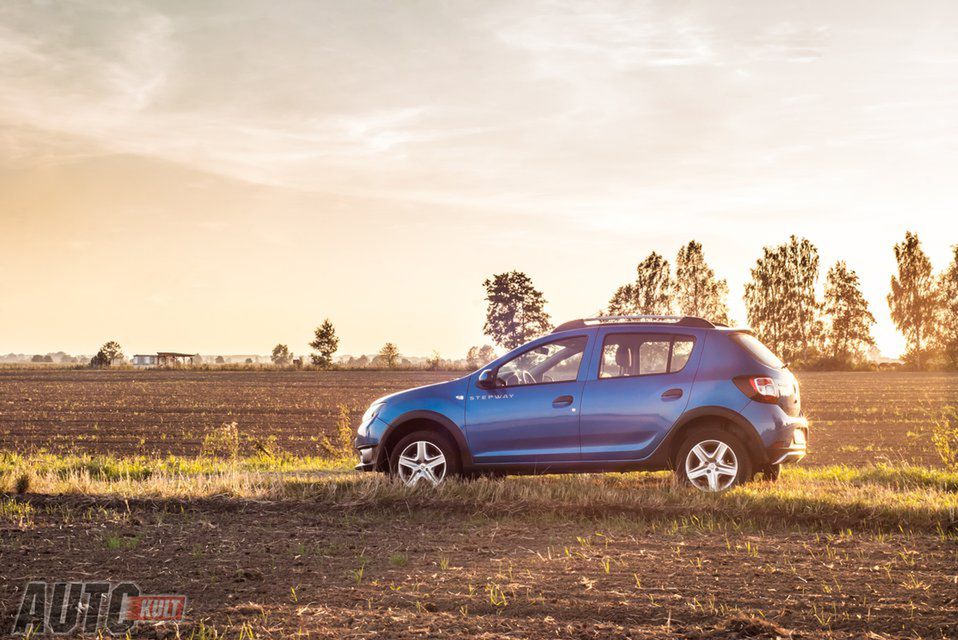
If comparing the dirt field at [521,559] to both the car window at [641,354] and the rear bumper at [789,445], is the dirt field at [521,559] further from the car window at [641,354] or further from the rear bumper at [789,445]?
the car window at [641,354]

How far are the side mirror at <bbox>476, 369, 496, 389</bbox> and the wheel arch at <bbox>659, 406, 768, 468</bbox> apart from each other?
1.96m

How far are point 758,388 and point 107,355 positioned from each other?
347ft

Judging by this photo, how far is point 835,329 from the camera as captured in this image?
94.9 metres

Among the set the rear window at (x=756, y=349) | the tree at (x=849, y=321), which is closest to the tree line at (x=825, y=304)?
the tree at (x=849, y=321)

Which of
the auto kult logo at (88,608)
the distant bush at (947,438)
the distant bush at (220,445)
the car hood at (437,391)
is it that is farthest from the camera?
the distant bush at (220,445)

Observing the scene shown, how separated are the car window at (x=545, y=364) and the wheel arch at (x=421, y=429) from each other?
745 mm

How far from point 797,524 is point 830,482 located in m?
2.88

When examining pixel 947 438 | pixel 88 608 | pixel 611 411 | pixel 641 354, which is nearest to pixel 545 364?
pixel 611 411

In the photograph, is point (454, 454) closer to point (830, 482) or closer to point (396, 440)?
point (396, 440)

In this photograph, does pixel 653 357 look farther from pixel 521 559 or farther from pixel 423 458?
pixel 521 559

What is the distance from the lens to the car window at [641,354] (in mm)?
10016

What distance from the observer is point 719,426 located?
982cm

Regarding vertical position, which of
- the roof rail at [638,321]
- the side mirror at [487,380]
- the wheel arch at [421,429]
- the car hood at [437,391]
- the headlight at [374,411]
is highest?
the roof rail at [638,321]

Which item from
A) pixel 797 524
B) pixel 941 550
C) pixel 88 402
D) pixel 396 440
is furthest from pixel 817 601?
pixel 88 402
